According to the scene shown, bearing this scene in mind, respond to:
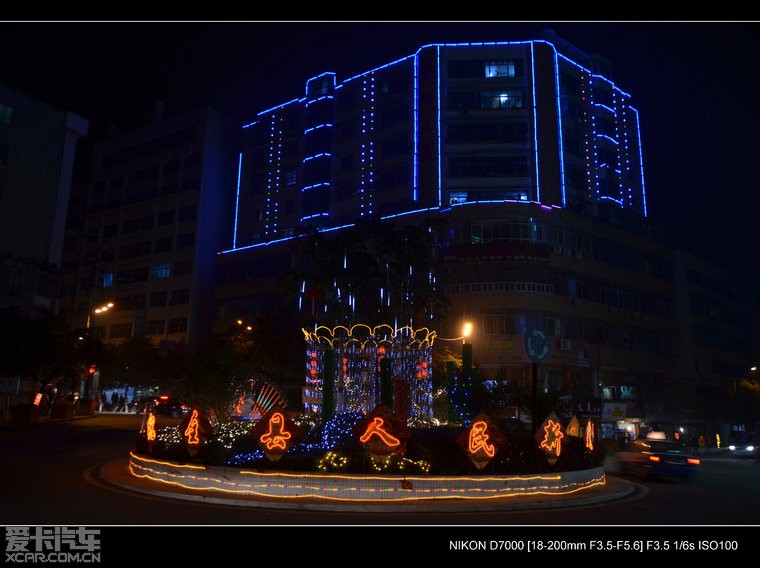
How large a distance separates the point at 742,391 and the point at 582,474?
162 ft

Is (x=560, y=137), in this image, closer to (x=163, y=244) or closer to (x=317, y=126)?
(x=317, y=126)

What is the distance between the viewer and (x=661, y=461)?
61.8ft

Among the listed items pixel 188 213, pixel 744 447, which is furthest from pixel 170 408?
pixel 744 447

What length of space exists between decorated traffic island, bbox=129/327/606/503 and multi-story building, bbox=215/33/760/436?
24.9 metres

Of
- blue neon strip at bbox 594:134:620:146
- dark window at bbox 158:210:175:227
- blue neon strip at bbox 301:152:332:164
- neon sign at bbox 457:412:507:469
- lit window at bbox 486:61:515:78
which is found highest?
lit window at bbox 486:61:515:78

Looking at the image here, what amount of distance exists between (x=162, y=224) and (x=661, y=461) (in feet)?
210

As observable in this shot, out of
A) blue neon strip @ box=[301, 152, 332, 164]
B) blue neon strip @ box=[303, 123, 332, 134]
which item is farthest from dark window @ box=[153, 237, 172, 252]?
blue neon strip @ box=[303, 123, 332, 134]

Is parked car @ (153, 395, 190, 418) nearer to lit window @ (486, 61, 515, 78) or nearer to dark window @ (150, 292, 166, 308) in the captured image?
dark window @ (150, 292, 166, 308)

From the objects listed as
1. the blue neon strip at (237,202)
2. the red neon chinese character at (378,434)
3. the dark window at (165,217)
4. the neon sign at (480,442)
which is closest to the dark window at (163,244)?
the dark window at (165,217)

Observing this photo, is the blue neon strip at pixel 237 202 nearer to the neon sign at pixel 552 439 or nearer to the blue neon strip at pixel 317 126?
the blue neon strip at pixel 317 126

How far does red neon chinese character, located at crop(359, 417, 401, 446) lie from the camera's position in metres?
13.5

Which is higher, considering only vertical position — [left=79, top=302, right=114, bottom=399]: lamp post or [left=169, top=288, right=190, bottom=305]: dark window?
[left=169, top=288, right=190, bottom=305]: dark window

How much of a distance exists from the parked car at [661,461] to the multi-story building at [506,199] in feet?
66.5
